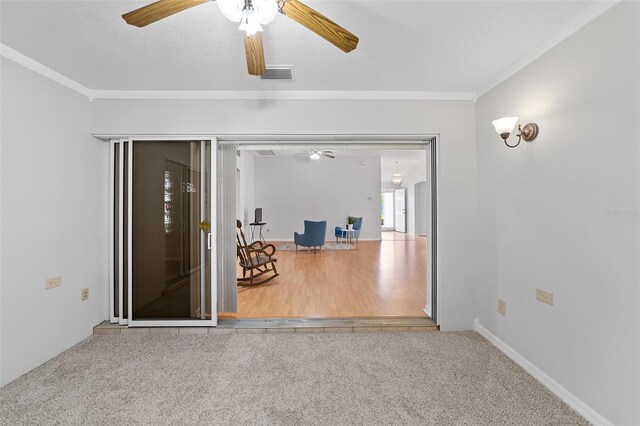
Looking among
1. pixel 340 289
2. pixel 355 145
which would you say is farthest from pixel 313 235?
pixel 355 145

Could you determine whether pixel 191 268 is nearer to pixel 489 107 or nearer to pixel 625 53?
pixel 489 107

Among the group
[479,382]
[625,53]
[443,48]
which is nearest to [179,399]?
[479,382]

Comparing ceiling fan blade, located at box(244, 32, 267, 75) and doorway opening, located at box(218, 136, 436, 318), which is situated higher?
ceiling fan blade, located at box(244, 32, 267, 75)

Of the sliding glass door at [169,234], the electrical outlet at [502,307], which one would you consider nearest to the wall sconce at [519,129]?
the electrical outlet at [502,307]

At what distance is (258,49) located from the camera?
1470 millimetres

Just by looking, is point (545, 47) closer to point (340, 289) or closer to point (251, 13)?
point (251, 13)

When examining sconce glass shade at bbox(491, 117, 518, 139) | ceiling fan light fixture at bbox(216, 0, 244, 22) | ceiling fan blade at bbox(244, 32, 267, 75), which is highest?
ceiling fan light fixture at bbox(216, 0, 244, 22)

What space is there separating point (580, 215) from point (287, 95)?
2580 mm

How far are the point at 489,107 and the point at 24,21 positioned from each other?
365 centimetres

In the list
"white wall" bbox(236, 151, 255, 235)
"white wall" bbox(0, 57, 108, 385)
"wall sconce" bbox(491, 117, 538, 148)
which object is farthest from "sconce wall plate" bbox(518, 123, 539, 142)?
"white wall" bbox(236, 151, 255, 235)

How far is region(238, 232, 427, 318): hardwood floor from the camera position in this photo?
11.0 feet

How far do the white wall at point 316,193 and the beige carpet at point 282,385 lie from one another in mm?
7007

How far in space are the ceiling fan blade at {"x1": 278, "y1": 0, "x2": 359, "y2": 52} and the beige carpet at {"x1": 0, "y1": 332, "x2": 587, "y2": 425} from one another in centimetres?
215

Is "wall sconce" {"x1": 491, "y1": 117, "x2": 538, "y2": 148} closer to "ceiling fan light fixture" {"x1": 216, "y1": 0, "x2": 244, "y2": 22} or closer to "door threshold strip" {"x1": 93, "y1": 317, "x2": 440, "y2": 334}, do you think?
"door threshold strip" {"x1": 93, "y1": 317, "x2": 440, "y2": 334}
